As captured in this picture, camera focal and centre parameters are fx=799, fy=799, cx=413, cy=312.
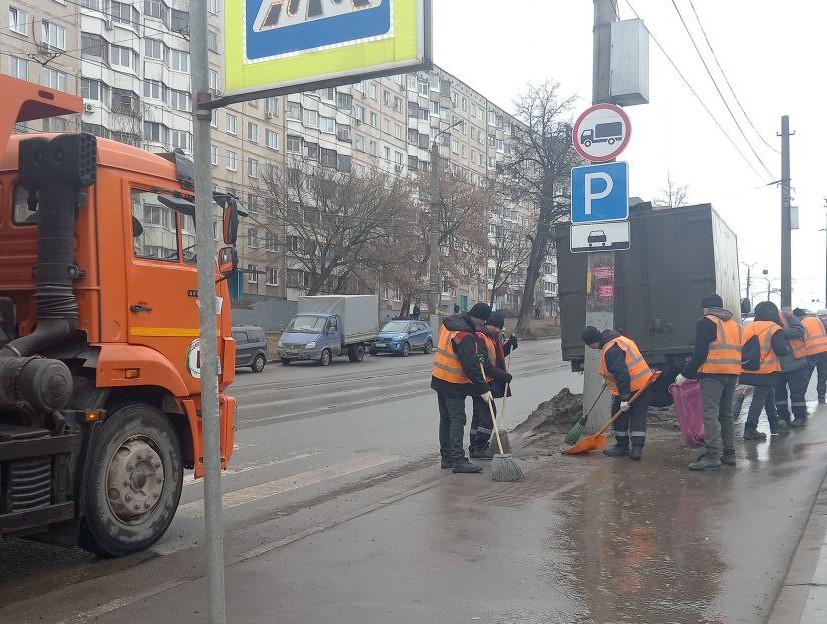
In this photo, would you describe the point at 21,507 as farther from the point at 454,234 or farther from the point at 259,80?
the point at 454,234

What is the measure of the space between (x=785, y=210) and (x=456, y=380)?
19987 mm

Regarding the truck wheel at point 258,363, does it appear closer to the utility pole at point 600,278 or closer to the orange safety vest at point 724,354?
the utility pole at point 600,278

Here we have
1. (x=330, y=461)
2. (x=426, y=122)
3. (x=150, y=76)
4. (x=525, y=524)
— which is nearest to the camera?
(x=525, y=524)

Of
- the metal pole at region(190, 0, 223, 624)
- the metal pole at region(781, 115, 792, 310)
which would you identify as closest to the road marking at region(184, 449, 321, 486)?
the metal pole at region(190, 0, 223, 624)

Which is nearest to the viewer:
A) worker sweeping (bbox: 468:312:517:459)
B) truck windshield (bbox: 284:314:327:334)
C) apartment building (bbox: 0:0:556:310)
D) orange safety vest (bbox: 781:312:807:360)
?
worker sweeping (bbox: 468:312:517:459)

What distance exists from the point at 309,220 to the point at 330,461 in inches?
1362

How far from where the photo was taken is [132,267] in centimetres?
534

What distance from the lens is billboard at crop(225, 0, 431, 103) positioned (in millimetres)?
3236

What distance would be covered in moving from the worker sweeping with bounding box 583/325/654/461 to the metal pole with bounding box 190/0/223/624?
6.18 meters

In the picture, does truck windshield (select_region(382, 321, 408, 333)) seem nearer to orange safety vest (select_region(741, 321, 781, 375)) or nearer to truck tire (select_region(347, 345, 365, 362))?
truck tire (select_region(347, 345, 365, 362))

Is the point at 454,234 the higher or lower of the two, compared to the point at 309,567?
higher

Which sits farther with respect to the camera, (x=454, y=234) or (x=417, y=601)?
(x=454, y=234)

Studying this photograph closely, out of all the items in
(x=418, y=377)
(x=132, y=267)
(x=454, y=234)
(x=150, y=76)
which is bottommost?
(x=418, y=377)

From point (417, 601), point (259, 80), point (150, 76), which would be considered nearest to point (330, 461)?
point (417, 601)
